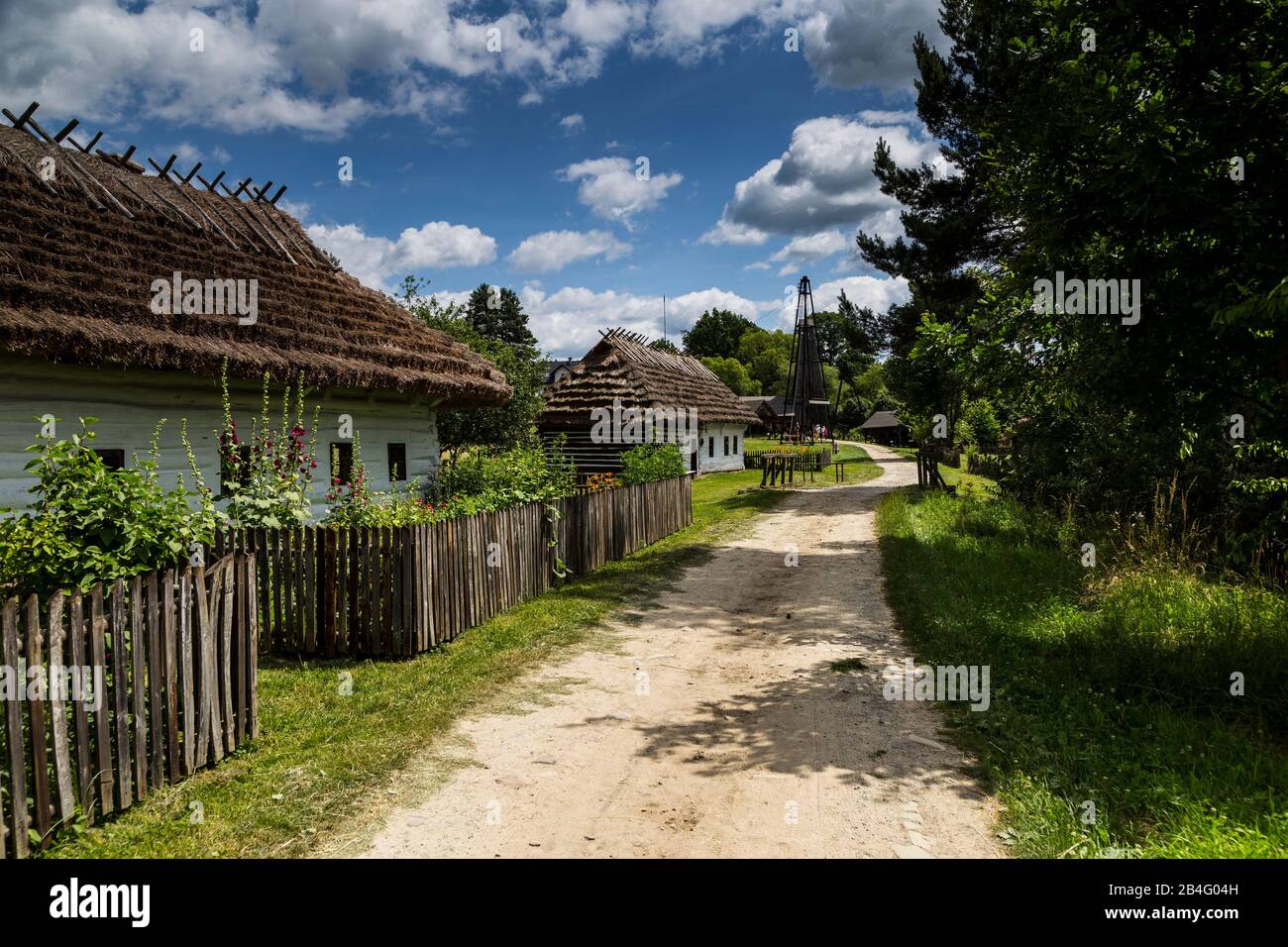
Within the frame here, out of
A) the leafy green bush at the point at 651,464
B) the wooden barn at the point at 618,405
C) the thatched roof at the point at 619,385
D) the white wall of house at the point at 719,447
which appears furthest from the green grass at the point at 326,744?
the white wall of house at the point at 719,447

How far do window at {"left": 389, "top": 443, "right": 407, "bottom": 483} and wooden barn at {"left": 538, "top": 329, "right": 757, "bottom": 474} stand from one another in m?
8.01

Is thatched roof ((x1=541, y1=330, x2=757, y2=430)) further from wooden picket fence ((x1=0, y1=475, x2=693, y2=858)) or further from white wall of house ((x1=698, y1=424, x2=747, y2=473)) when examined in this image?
wooden picket fence ((x1=0, y1=475, x2=693, y2=858))

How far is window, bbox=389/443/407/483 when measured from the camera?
13469mm

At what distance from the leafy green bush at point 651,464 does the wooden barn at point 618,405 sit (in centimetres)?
509

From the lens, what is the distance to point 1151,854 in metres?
3.46

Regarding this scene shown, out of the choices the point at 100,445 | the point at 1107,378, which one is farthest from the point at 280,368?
the point at 1107,378

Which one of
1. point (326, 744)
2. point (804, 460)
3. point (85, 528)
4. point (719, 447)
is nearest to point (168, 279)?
point (85, 528)

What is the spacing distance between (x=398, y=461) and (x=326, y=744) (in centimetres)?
937

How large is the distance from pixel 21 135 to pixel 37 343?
17.5 ft

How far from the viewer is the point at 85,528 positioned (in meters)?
4.54

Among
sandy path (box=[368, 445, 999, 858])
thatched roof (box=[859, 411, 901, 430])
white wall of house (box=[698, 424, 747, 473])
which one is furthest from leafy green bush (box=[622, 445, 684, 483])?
thatched roof (box=[859, 411, 901, 430])

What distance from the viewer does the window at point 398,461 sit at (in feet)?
44.2

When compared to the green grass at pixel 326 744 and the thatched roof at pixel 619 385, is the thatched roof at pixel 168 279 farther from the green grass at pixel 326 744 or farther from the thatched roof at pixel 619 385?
the thatched roof at pixel 619 385
